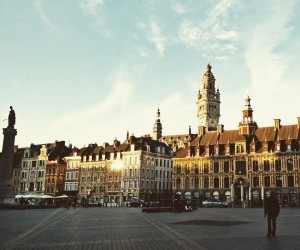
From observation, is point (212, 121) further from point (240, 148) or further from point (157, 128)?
point (240, 148)

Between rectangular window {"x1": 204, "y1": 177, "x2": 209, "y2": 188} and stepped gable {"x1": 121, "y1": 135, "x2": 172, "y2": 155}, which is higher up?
stepped gable {"x1": 121, "y1": 135, "x2": 172, "y2": 155}

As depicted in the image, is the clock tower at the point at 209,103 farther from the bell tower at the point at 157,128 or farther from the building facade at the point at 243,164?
the building facade at the point at 243,164

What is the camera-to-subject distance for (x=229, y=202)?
226ft

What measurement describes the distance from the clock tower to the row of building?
167 feet

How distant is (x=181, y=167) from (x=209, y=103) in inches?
2675

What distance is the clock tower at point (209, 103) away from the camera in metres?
139

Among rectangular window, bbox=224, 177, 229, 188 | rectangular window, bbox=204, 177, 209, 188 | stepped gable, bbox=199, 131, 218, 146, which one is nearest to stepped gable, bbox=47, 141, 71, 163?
stepped gable, bbox=199, 131, 218, 146

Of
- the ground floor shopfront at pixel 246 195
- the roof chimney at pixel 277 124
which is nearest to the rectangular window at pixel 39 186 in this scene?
the ground floor shopfront at pixel 246 195

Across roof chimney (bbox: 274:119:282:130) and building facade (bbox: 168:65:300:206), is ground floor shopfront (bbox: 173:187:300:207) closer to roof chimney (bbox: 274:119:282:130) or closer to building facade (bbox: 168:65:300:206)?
building facade (bbox: 168:65:300:206)

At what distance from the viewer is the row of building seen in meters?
67.2

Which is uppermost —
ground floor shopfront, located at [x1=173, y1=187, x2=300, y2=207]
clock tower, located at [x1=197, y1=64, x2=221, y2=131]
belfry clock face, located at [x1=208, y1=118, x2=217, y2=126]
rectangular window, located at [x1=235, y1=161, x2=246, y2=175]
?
clock tower, located at [x1=197, y1=64, x2=221, y2=131]

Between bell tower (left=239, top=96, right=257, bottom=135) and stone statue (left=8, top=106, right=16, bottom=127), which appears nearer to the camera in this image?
stone statue (left=8, top=106, right=16, bottom=127)

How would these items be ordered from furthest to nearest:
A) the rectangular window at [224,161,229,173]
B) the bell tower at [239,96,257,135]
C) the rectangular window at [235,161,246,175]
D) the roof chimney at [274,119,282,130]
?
the bell tower at [239,96,257,135] < the roof chimney at [274,119,282,130] < the rectangular window at [224,161,229,173] < the rectangular window at [235,161,246,175]

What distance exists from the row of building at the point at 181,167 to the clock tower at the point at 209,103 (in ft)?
167
